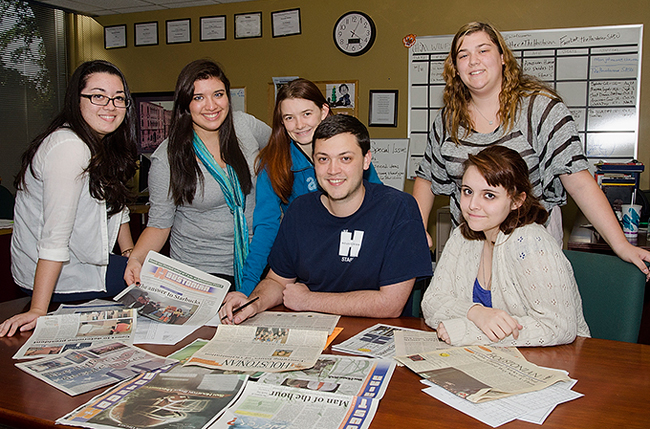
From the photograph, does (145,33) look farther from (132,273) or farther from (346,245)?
(346,245)

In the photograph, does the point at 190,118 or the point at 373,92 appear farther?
the point at 373,92

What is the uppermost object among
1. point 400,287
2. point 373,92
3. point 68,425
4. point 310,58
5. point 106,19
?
point 106,19

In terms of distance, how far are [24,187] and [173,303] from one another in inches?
24.4

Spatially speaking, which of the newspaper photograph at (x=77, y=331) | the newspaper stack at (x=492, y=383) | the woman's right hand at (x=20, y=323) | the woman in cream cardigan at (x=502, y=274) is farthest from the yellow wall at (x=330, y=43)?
the woman's right hand at (x=20, y=323)

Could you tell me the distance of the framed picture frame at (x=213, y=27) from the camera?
15.8 ft

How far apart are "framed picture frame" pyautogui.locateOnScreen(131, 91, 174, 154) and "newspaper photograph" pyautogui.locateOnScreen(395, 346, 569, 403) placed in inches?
177

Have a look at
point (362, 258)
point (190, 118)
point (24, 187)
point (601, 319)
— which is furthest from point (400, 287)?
point (24, 187)

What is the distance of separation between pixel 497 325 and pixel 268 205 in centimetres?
103

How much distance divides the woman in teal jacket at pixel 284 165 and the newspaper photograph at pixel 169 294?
0.29 m

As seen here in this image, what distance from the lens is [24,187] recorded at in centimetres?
167

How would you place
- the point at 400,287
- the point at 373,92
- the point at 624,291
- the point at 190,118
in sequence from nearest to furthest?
1. the point at 624,291
2. the point at 400,287
3. the point at 190,118
4. the point at 373,92

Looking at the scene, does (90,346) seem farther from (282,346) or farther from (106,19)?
(106,19)

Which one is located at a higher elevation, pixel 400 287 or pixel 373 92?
pixel 373 92

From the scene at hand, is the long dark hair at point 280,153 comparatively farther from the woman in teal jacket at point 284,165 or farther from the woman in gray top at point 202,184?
the woman in gray top at point 202,184
